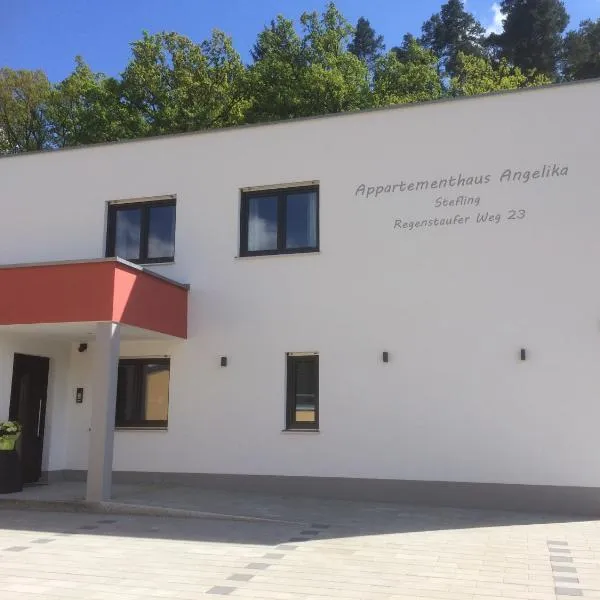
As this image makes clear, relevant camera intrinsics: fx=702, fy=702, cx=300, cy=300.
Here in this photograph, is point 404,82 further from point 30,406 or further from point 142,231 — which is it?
point 30,406

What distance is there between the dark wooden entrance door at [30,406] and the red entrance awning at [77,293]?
2058 millimetres

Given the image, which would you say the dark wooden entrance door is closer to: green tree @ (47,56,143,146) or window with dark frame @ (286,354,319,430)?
window with dark frame @ (286,354,319,430)

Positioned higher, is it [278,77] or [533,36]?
[533,36]

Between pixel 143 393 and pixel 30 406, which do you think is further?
pixel 143 393

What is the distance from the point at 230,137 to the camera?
42.1 ft

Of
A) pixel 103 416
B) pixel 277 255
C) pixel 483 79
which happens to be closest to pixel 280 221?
pixel 277 255

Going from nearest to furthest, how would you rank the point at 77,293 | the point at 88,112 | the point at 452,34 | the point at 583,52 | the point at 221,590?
the point at 221,590 → the point at 77,293 → the point at 88,112 → the point at 583,52 → the point at 452,34

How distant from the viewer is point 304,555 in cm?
737

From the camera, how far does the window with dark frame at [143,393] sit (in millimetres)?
12633

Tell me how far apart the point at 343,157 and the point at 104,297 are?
472cm

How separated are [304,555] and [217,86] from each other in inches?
928

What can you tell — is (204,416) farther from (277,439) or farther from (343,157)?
(343,157)

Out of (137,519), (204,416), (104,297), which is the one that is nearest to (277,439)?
(204,416)

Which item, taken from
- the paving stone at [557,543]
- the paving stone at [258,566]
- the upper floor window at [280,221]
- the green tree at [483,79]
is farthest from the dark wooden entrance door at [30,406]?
the green tree at [483,79]
